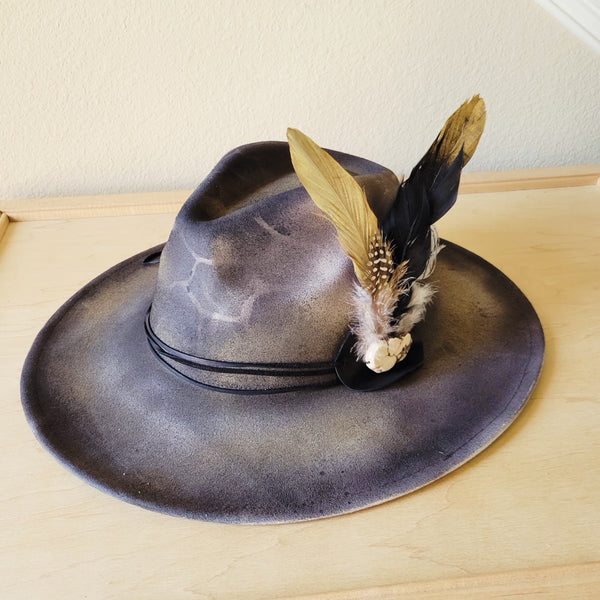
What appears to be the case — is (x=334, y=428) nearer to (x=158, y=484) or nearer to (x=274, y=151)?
(x=158, y=484)

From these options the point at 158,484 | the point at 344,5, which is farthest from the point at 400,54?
the point at 158,484

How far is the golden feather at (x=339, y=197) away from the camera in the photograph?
2.52ft

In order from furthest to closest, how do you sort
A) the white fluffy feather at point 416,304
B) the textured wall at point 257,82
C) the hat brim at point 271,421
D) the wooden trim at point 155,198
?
the wooden trim at point 155,198 < the textured wall at point 257,82 < the white fluffy feather at point 416,304 < the hat brim at point 271,421

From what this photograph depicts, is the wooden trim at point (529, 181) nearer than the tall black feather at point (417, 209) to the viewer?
No

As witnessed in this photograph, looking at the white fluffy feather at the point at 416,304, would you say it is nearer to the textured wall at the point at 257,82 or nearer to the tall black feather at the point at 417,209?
the tall black feather at the point at 417,209

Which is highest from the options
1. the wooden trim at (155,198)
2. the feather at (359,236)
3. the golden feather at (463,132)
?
the golden feather at (463,132)

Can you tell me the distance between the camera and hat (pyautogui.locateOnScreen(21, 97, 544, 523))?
30.4 inches

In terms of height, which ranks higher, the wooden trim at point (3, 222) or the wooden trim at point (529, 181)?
the wooden trim at point (529, 181)

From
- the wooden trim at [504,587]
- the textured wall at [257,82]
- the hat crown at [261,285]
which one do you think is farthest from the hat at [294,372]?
the textured wall at [257,82]

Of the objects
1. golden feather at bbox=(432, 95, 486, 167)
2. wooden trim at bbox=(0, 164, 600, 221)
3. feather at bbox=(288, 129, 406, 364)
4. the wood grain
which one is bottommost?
the wood grain

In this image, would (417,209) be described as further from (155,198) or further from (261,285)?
(155,198)

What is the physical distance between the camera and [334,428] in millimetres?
829

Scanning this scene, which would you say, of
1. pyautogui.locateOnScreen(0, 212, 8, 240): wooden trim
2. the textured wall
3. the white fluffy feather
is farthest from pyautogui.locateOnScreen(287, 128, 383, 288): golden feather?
pyautogui.locateOnScreen(0, 212, 8, 240): wooden trim

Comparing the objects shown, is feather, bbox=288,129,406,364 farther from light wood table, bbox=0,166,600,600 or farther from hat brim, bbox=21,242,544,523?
light wood table, bbox=0,166,600,600
